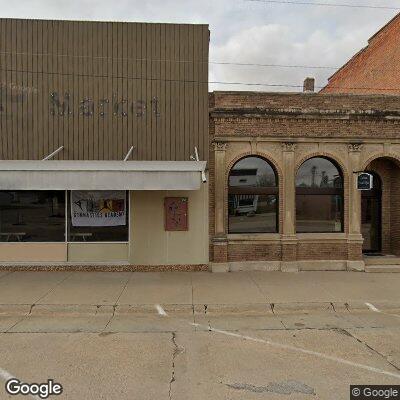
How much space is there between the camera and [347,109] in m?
10.5

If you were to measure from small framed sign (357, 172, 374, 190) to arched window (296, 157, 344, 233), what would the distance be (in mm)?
581

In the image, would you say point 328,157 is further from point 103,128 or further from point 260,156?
point 103,128

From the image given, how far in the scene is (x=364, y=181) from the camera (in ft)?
33.7

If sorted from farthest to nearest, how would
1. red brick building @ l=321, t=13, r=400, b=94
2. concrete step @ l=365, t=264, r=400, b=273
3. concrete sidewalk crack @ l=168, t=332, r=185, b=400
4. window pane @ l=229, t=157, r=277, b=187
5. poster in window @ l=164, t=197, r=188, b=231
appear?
red brick building @ l=321, t=13, r=400, b=94
window pane @ l=229, t=157, r=277, b=187
concrete step @ l=365, t=264, r=400, b=273
poster in window @ l=164, t=197, r=188, b=231
concrete sidewalk crack @ l=168, t=332, r=185, b=400

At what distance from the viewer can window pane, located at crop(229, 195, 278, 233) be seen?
10.6 m

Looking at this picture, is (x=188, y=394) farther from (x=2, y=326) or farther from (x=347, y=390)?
(x=2, y=326)

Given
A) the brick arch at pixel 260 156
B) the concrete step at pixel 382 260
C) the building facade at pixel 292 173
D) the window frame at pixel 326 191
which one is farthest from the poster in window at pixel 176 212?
the concrete step at pixel 382 260

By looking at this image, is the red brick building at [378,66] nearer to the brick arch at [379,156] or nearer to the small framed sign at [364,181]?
the brick arch at [379,156]

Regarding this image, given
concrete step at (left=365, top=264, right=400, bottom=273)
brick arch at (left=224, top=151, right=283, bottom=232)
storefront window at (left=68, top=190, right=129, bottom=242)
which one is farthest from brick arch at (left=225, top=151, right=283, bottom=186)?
concrete step at (left=365, top=264, right=400, bottom=273)

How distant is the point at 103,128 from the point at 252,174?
4471 millimetres

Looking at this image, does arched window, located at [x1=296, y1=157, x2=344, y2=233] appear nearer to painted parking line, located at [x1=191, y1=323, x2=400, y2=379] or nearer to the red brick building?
painted parking line, located at [x1=191, y1=323, x2=400, y2=379]

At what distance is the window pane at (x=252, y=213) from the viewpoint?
10.6 meters

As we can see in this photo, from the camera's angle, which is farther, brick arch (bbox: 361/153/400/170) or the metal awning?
brick arch (bbox: 361/153/400/170)

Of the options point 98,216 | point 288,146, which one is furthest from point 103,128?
point 288,146
